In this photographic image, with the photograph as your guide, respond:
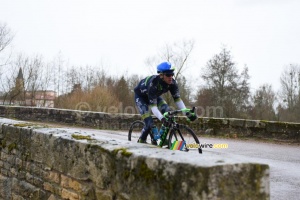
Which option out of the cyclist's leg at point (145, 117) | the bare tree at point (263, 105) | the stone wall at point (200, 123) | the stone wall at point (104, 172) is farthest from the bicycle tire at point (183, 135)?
the bare tree at point (263, 105)


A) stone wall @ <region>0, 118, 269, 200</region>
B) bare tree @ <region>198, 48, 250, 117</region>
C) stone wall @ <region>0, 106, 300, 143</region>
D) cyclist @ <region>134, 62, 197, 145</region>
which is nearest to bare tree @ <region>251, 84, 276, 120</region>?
bare tree @ <region>198, 48, 250, 117</region>

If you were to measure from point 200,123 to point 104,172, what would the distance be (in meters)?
12.6

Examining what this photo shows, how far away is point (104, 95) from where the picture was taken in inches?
1283

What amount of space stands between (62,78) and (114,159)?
49.7 metres

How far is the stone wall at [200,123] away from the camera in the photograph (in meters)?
13.4

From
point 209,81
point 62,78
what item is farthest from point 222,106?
point 62,78

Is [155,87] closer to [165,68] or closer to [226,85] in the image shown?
[165,68]

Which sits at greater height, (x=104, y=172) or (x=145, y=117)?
(x=145, y=117)

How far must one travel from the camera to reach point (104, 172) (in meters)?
3.39

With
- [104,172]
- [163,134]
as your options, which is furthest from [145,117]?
[104,172]

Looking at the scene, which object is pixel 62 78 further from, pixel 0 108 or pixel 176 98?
pixel 176 98

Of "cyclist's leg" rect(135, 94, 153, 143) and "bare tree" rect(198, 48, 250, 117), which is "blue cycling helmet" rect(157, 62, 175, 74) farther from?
"bare tree" rect(198, 48, 250, 117)

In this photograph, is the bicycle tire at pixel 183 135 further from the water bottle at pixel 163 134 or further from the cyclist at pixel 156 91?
the cyclist at pixel 156 91

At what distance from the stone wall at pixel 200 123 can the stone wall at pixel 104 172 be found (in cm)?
1060
